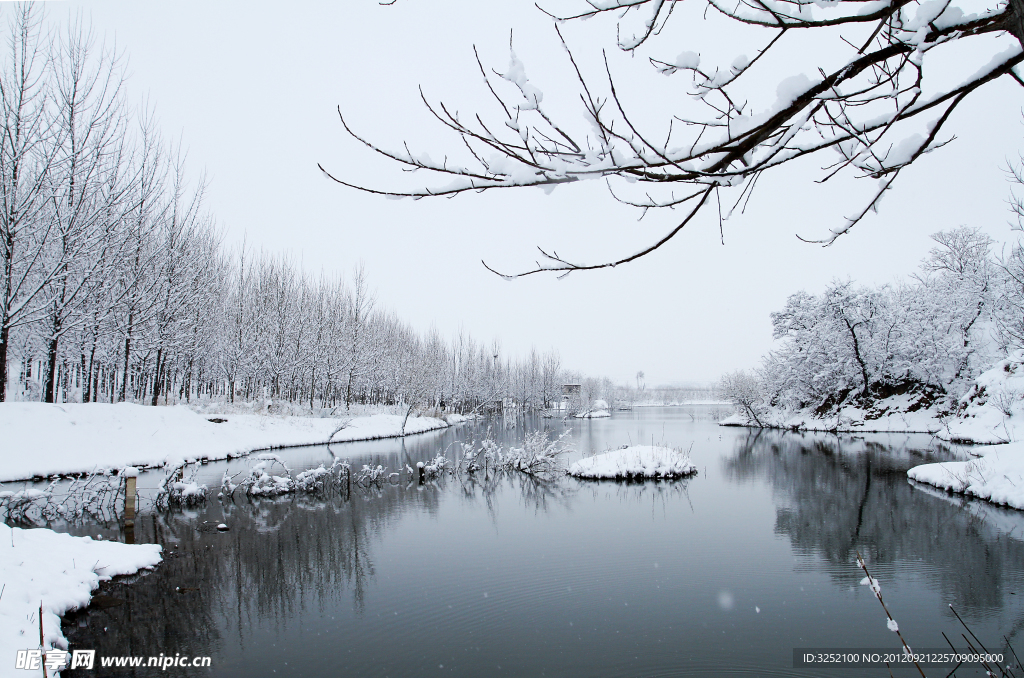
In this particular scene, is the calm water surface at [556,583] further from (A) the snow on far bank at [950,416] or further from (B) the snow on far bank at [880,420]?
(B) the snow on far bank at [880,420]

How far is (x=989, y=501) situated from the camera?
10805 millimetres

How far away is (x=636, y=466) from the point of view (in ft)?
47.5

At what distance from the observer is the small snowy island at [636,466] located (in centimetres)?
1440

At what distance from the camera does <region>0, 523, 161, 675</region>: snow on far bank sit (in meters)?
4.14

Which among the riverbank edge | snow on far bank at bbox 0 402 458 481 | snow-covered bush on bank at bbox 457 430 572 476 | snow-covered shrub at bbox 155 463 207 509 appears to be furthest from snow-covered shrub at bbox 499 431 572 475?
the riverbank edge

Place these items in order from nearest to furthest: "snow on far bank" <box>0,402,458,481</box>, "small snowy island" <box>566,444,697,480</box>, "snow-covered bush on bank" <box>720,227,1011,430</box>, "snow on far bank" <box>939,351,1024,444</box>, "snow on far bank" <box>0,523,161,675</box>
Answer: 1. "snow on far bank" <box>0,523,161,675</box>
2. "snow on far bank" <box>0,402,458,481</box>
3. "small snowy island" <box>566,444,697,480</box>
4. "snow on far bank" <box>939,351,1024,444</box>
5. "snow-covered bush on bank" <box>720,227,1011,430</box>

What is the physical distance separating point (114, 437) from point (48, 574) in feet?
33.9

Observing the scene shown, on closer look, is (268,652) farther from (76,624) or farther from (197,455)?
(197,455)

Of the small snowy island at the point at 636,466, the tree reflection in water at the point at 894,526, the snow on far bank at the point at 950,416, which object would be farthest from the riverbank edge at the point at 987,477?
the small snowy island at the point at 636,466

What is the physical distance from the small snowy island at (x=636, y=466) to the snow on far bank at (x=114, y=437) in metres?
10.4

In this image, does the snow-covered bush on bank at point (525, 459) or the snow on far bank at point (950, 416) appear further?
the snow on far bank at point (950, 416)

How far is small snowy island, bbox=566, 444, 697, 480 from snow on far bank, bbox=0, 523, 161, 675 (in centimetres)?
1058

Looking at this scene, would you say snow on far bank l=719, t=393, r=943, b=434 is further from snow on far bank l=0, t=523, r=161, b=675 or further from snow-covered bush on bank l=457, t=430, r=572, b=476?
snow on far bank l=0, t=523, r=161, b=675

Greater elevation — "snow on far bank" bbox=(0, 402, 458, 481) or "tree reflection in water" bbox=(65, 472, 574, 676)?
"snow on far bank" bbox=(0, 402, 458, 481)
